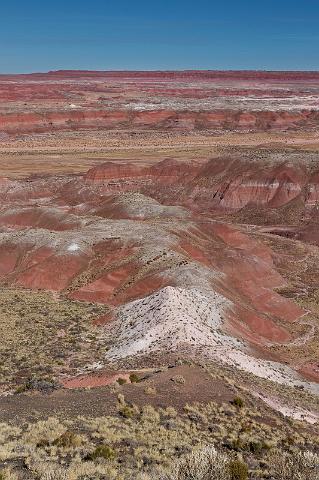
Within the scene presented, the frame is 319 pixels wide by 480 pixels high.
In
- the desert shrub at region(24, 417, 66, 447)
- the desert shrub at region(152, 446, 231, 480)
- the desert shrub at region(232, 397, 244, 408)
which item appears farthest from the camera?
the desert shrub at region(232, 397, 244, 408)

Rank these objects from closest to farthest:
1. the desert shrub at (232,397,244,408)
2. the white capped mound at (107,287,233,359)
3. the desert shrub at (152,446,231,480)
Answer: the desert shrub at (152,446,231,480), the desert shrub at (232,397,244,408), the white capped mound at (107,287,233,359)

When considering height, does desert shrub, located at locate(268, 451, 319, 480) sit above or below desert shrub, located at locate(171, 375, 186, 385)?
above

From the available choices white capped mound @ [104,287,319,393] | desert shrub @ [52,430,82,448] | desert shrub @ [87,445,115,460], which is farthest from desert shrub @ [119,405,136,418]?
white capped mound @ [104,287,319,393]

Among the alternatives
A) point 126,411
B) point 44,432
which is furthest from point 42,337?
point 44,432

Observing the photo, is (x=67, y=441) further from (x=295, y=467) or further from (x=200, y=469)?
(x=295, y=467)

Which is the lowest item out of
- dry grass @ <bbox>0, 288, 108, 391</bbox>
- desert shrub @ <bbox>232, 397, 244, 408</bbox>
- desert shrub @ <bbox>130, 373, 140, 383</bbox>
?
dry grass @ <bbox>0, 288, 108, 391</bbox>

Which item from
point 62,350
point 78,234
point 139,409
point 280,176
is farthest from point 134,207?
point 139,409

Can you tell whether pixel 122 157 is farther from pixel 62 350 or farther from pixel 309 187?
pixel 62 350

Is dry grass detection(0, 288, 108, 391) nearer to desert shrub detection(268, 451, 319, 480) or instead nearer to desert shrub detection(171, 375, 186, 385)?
desert shrub detection(171, 375, 186, 385)

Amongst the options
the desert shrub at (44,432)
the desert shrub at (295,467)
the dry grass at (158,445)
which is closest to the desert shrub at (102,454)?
the dry grass at (158,445)
